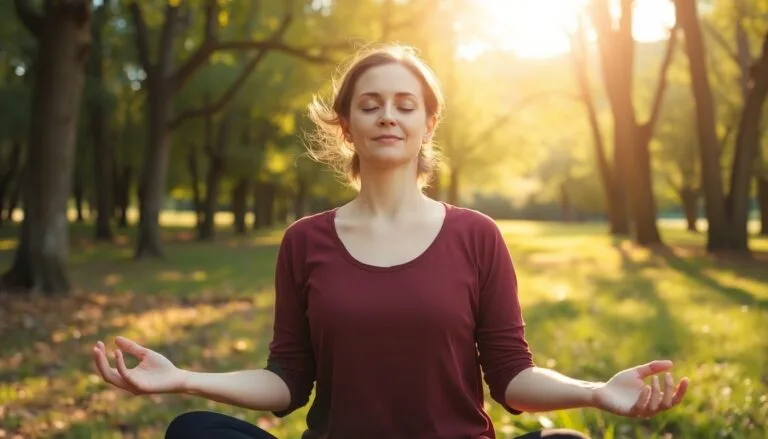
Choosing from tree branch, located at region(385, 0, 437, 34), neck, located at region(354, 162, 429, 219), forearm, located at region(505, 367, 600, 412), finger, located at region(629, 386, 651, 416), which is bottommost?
forearm, located at region(505, 367, 600, 412)

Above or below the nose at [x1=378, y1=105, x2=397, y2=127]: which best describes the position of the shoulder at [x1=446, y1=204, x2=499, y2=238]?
below

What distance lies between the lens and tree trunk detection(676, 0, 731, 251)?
19609mm

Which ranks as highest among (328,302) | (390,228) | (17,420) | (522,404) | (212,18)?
(212,18)

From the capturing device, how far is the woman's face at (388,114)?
10.2ft

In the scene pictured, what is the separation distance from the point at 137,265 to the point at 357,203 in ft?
63.4

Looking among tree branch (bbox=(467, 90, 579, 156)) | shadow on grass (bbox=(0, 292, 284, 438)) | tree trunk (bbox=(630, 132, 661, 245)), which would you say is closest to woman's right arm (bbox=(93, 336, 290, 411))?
shadow on grass (bbox=(0, 292, 284, 438))

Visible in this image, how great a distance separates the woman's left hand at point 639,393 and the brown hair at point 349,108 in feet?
3.44

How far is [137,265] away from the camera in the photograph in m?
21.7

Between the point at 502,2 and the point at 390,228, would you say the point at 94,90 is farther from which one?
the point at 390,228

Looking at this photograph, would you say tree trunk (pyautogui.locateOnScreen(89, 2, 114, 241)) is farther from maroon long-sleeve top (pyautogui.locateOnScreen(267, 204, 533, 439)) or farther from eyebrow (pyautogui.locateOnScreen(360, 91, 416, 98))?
maroon long-sleeve top (pyautogui.locateOnScreen(267, 204, 533, 439))

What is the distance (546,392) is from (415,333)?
1.51 ft

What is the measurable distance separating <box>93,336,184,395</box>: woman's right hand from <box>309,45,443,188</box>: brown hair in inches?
39.3

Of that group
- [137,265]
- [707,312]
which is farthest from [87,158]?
[707,312]

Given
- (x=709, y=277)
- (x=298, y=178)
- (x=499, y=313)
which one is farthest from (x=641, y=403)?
(x=298, y=178)
